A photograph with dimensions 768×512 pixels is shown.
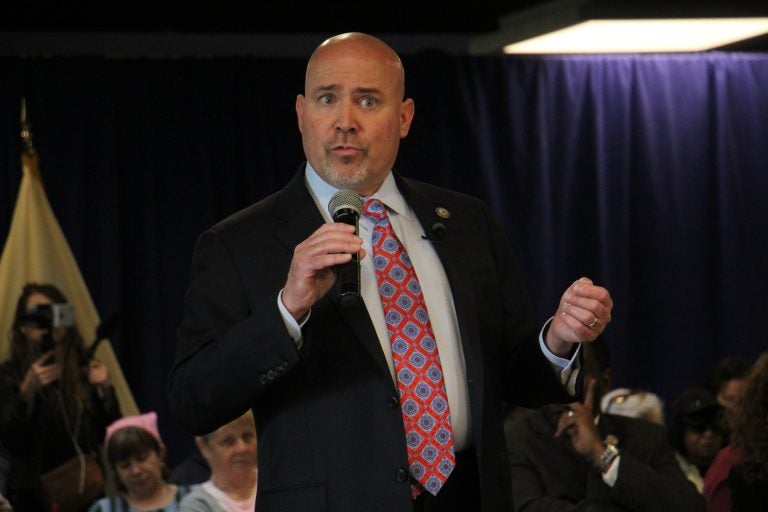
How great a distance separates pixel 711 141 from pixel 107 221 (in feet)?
11.4

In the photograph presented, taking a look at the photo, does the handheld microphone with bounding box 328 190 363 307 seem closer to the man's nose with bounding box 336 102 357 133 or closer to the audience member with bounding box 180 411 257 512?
the man's nose with bounding box 336 102 357 133

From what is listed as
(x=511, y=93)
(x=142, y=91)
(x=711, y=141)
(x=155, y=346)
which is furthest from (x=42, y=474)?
(x=711, y=141)

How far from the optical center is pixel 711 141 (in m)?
7.48

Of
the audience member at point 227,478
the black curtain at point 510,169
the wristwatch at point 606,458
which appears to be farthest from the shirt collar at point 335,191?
the black curtain at point 510,169

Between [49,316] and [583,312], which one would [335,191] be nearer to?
[583,312]

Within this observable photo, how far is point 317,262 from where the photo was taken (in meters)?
1.94

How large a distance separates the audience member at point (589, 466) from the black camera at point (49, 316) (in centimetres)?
197

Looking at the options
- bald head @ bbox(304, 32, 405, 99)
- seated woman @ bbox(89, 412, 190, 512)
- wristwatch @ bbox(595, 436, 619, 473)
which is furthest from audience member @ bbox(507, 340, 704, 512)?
bald head @ bbox(304, 32, 405, 99)

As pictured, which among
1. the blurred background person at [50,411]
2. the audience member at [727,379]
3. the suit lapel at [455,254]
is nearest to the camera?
the suit lapel at [455,254]

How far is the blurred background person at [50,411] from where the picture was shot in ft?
15.8

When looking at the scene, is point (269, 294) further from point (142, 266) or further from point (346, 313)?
point (142, 266)

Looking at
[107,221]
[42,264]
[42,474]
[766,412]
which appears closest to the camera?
[766,412]

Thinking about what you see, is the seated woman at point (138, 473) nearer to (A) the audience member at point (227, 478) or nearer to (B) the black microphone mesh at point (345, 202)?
(A) the audience member at point (227, 478)

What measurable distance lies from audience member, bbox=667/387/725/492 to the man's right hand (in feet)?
11.9
